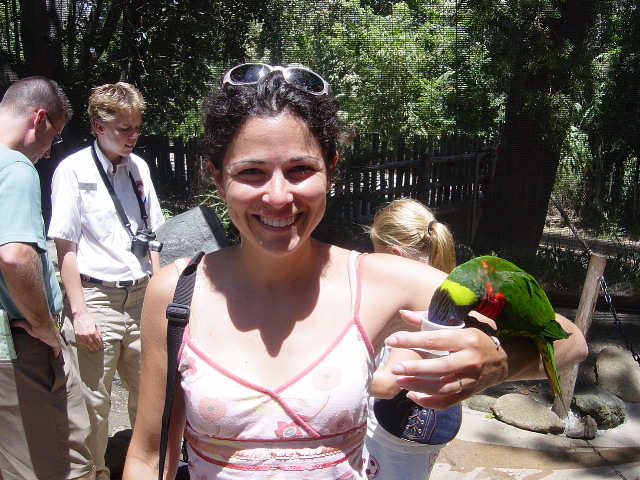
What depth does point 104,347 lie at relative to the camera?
2701 millimetres

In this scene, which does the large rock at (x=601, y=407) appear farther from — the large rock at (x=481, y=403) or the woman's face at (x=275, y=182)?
the woman's face at (x=275, y=182)

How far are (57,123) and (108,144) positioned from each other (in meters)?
0.37

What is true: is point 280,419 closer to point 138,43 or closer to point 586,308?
point 586,308

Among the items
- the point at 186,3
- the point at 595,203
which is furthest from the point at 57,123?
the point at 595,203

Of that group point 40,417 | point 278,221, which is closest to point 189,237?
point 40,417

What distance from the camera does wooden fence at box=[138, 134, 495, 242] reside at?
18.6 feet

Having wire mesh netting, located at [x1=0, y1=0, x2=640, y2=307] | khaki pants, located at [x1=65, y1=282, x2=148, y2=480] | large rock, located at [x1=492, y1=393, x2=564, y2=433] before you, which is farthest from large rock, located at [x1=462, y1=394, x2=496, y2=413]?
khaki pants, located at [x1=65, y1=282, x2=148, y2=480]

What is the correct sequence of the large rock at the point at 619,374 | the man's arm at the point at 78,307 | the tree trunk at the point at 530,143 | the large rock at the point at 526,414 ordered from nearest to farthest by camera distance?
1. the man's arm at the point at 78,307
2. the large rock at the point at 526,414
3. the large rock at the point at 619,374
4. the tree trunk at the point at 530,143

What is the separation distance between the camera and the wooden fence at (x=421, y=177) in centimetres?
566

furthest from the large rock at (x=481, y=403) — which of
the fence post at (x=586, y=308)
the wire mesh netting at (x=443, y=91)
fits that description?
the wire mesh netting at (x=443, y=91)

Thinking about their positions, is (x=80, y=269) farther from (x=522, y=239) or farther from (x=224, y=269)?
(x=522, y=239)

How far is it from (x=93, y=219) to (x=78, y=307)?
1.34 feet

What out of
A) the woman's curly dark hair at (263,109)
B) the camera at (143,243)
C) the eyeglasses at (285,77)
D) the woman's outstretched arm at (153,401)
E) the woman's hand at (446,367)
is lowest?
the camera at (143,243)

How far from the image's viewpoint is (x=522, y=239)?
5.68m
